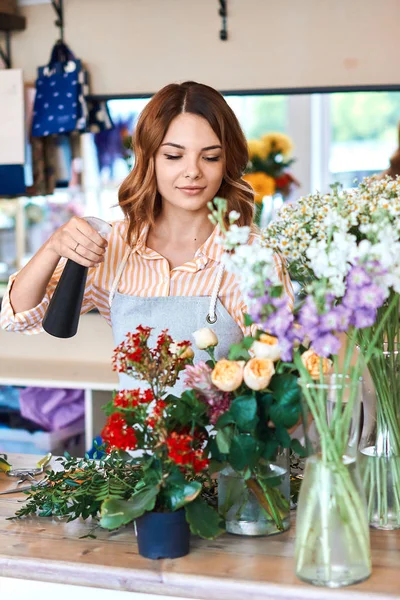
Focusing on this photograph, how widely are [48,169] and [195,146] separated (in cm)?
217

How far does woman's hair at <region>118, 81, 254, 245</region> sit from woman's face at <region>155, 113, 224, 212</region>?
21 millimetres

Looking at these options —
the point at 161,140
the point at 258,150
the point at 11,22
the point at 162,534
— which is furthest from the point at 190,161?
the point at 11,22

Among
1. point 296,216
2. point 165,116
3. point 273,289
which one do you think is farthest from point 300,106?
point 273,289

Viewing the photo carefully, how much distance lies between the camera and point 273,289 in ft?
3.69

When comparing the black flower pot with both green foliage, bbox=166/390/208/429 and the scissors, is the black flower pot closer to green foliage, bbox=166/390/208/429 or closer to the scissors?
green foliage, bbox=166/390/208/429

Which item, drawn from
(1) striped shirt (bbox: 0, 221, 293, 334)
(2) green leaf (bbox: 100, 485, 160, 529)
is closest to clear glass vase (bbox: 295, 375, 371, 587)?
(2) green leaf (bbox: 100, 485, 160, 529)

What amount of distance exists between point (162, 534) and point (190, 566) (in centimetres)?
6

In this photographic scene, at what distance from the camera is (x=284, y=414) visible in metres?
1.28

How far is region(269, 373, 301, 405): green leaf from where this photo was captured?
1278 mm

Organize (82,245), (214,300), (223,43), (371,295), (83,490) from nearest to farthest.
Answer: (371,295) → (83,490) → (82,245) → (214,300) → (223,43)

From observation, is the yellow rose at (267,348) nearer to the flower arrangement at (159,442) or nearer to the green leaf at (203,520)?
the flower arrangement at (159,442)

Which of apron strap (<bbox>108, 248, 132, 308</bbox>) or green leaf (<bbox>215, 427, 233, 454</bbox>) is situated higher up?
apron strap (<bbox>108, 248, 132, 308</bbox>)

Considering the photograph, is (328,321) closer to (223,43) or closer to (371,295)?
(371,295)

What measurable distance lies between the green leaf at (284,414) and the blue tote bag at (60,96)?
8.44 feet
